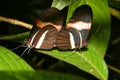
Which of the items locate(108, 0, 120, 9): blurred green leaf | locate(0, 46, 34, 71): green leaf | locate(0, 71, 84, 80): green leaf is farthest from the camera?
locate(108, 0, 120, 9): blurred green leaf

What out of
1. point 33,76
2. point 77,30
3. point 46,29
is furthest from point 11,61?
point 33,76

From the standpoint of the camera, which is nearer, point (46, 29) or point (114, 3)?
point (46, 29)

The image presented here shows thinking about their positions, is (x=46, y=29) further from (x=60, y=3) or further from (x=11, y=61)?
(x=11, y=61)

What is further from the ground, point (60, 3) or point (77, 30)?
point (60, 3)

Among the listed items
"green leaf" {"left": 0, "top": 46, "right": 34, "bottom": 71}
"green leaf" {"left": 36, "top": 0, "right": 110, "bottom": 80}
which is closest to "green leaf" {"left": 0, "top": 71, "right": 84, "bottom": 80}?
"green leaf" {"left": 0, "top": 46, "right": 34, "bottom": 71}

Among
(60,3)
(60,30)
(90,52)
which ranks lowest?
(90,52)

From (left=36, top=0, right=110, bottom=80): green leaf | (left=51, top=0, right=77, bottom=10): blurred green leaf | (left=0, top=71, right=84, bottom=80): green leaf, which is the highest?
(left=0, top=71, right=84, bottom=80): green leaf

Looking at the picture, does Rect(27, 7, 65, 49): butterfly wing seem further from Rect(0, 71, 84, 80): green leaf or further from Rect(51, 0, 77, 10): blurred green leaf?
Rect(0, 71, 84, 80): green leaf

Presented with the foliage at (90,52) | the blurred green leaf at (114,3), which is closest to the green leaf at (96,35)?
the foliage at (90,52)

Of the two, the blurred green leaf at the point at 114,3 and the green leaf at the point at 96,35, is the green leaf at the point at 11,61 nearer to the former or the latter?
the green leaf at the point at 96,35
